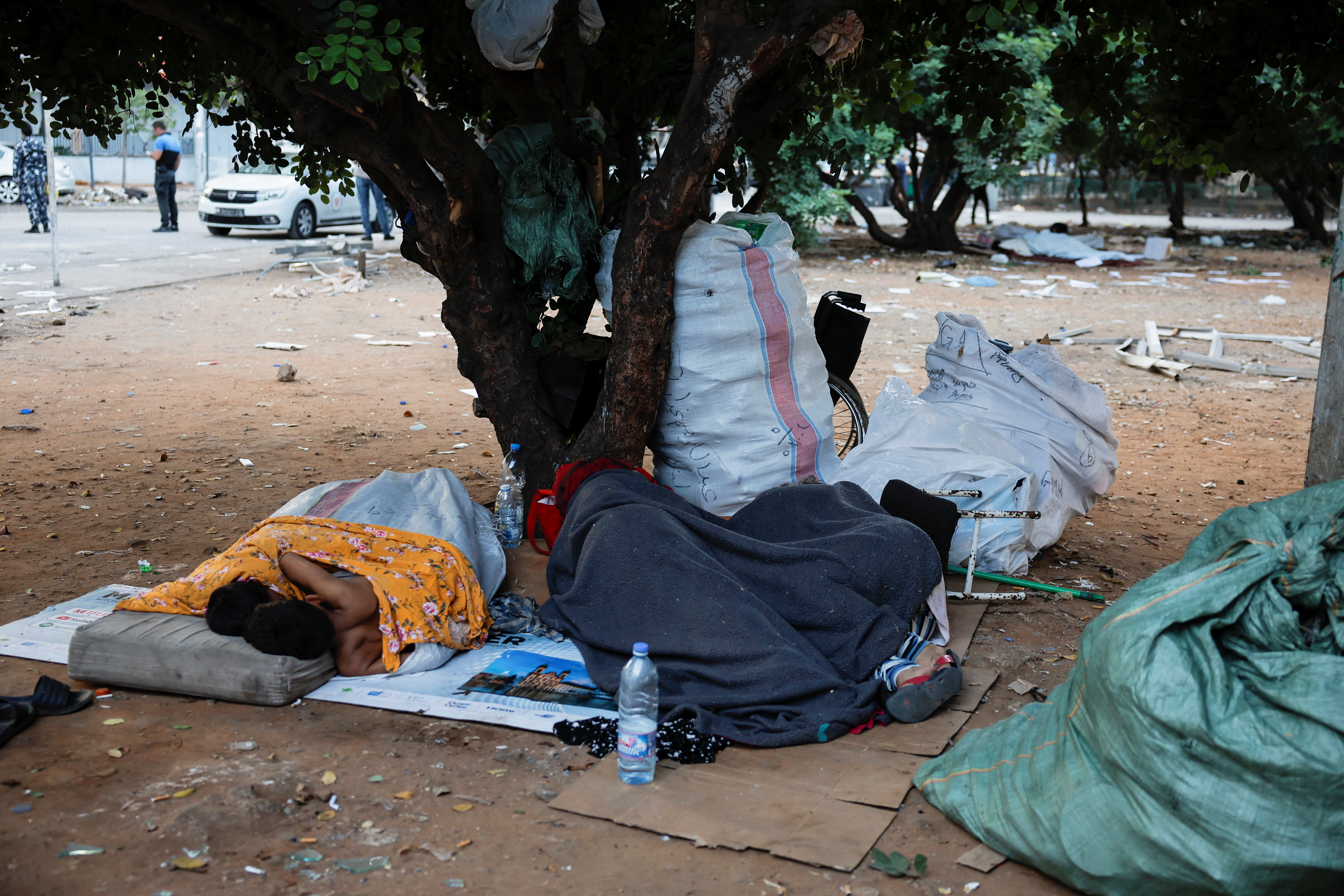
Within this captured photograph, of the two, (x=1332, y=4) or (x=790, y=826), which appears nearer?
(x=790, y=826)

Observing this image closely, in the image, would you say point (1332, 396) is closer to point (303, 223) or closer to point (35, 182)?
point (303, 223)

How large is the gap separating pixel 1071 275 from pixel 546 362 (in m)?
11.3

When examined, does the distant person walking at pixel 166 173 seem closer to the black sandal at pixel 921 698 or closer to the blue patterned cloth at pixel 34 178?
the blue patterned cloth at pixel 34 178

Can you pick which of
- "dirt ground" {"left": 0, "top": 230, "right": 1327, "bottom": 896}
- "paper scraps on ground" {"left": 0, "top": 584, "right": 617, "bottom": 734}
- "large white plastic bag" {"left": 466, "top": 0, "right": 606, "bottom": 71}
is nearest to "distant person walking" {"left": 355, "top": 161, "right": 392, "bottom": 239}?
"dirt ground" {"left": 0, "top": 230, "right": 1327, "bottom": 896}

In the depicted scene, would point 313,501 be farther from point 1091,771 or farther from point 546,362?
point 1091,771

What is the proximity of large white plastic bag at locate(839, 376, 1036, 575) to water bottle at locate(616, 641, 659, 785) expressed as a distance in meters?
1.53

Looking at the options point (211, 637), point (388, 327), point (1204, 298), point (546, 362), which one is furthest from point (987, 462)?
point (1204, 298)

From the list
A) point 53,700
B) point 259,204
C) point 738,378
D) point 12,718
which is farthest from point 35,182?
point 12,718

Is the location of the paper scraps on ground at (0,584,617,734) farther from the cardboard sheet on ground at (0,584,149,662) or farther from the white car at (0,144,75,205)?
the white car at (0,144,75,205)

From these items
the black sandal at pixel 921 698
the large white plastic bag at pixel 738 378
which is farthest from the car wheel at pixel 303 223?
the black sandal at pixel 921 698

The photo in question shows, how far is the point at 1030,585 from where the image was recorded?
12.5 ft

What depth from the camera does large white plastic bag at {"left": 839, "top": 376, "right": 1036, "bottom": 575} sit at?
12.6ft

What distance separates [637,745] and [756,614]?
623 millimetres

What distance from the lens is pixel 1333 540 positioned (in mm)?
2117
